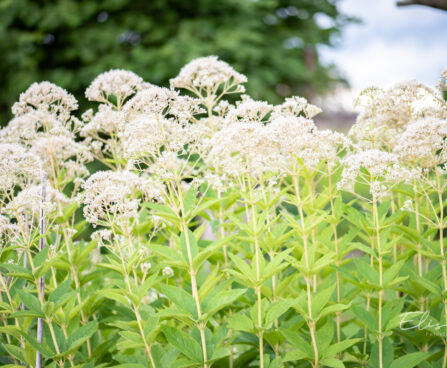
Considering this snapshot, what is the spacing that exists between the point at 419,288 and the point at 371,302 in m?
0.31

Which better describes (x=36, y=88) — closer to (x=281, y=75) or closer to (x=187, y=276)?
(x=187, y=276)

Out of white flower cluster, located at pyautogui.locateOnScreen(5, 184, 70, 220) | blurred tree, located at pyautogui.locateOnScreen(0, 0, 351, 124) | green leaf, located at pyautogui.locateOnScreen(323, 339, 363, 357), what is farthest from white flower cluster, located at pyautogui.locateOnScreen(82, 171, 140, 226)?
blurred tree, located at pyautogui.locateOnScreen(0, 0, 351, 124)

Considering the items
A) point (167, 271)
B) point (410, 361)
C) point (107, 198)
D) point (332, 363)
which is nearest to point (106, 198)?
point (107, 198)

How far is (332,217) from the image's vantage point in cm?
284

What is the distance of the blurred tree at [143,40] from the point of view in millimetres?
11422

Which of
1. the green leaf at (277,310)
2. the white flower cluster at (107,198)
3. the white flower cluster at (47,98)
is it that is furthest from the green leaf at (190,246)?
the white flower cluster at (47,98)

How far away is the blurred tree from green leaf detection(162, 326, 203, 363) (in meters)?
8.89

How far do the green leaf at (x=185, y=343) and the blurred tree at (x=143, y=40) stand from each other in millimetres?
8891

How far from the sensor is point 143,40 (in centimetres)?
1283

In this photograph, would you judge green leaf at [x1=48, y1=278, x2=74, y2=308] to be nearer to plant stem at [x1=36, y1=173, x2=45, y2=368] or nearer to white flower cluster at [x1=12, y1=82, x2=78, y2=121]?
plant stem at [x1=36, y1=173, x2=45, y2=368]

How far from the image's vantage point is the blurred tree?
11422mm

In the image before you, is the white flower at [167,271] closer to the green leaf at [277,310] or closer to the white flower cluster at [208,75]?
the green leaf at [277,310]

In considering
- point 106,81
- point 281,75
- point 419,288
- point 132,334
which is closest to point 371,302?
point 419,288

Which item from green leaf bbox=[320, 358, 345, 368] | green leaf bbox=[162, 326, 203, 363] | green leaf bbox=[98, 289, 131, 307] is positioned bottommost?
green leaf bbox=[320, 358, 345, 368]
